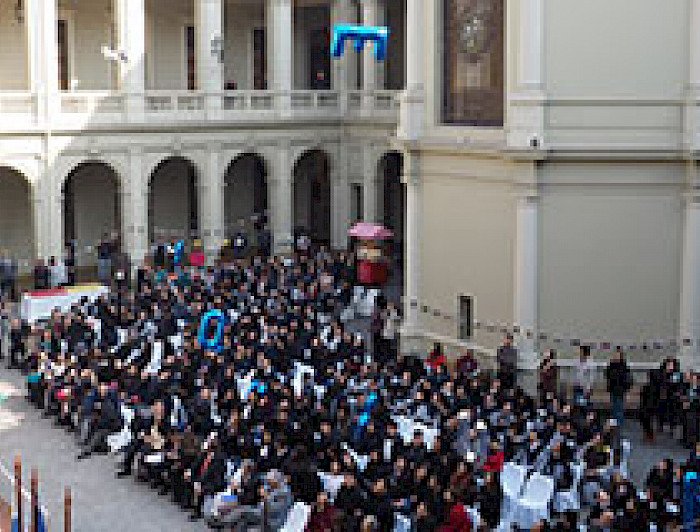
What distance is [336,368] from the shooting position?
21.9 m

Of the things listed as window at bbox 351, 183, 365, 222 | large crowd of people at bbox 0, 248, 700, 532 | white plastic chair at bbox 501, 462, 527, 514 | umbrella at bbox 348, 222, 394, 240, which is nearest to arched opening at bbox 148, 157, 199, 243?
window at bbox 351, 183, 365, 222

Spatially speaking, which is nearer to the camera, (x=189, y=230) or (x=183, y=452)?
(x=183, y=452)

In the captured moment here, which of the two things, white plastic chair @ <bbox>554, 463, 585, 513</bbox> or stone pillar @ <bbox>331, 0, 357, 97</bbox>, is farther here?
stone pillar @ <bbox>331, 0, 357, 97</bbox>

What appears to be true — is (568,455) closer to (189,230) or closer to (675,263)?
(675,263)

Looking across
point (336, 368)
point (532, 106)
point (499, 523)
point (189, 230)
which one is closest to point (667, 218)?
point (532, 106)

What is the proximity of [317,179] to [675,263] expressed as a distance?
832 inches

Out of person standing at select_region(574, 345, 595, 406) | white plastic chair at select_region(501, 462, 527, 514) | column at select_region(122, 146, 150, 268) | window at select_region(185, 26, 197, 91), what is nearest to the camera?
white plastic chair at select_region(501, 462, 527, 514)

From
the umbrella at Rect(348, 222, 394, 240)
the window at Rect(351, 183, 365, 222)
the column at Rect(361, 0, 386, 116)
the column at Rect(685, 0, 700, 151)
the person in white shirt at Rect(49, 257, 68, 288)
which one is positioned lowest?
the person in white shirt at Rect(49, 257, 68, 288)

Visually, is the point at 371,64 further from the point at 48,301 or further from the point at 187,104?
the point at 48,301

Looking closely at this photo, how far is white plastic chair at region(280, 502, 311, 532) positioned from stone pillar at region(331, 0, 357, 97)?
2413cm

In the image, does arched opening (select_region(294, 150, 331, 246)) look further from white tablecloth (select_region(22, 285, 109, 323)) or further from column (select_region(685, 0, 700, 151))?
column (select_region(685, 0, 700, 151))

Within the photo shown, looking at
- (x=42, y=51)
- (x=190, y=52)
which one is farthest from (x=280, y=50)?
(x=42, y=51)

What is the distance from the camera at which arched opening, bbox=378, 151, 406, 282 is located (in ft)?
125

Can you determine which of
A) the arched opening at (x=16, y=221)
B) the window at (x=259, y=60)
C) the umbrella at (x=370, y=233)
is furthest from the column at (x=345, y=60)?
the arched opening at (x=16, y=221)
